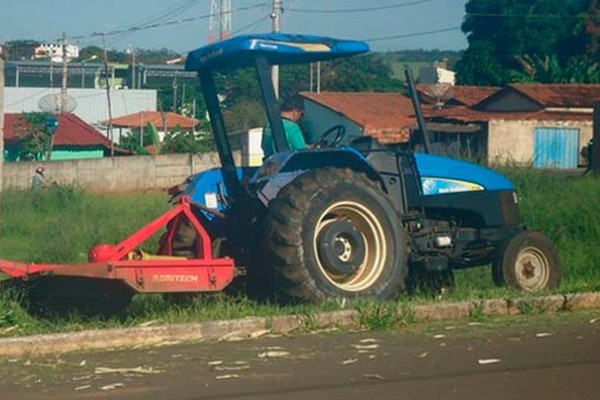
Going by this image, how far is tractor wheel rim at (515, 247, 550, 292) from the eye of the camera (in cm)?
1145

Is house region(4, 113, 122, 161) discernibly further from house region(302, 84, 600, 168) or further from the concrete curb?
the concrete curb

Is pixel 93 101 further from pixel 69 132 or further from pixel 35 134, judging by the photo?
pixel 35 134

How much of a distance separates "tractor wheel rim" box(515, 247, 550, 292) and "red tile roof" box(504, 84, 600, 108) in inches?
1383

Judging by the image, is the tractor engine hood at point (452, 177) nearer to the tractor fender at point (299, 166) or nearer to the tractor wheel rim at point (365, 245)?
the tractor fender at point (299, 166)

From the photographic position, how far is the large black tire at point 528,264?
11336mm

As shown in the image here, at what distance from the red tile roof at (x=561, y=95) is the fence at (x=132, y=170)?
1284 centimetres

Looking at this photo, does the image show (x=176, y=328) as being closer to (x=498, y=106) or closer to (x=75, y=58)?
(x=498, y=106)

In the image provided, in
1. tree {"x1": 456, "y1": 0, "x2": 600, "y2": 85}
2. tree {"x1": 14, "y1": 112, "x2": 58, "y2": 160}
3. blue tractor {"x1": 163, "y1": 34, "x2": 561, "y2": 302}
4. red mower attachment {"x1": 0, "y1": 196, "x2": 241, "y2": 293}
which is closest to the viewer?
red mower attachment {"x1": 0, "y1": 196, "x2": 241, "y2": 293}

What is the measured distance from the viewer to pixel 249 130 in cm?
1816

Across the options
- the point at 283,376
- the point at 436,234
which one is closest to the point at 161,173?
the point at 436,234

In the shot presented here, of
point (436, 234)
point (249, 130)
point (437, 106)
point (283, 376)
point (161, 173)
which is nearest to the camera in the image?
point (283, 376)

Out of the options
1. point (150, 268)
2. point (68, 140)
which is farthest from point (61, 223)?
point (68, 140)

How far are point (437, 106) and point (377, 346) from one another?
130 feet

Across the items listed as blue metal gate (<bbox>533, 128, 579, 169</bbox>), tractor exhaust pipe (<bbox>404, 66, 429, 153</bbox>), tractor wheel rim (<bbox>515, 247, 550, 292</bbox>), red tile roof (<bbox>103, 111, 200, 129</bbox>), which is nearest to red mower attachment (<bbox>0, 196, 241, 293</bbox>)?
tractor exhaust pipe (<bbox>404, 66, 429, 153</bbox>)
